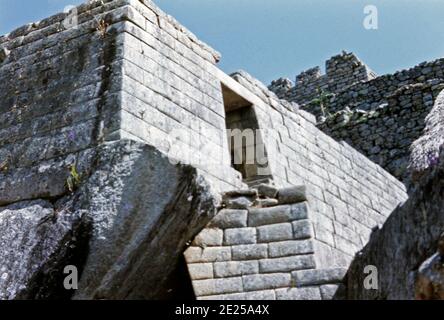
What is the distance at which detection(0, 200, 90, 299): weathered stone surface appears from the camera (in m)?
4.91

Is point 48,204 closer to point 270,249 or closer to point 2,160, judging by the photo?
point 2,160

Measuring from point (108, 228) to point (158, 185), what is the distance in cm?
51

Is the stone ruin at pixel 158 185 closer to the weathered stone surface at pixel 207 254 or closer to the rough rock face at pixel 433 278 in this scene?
the weathered stone surface at pixel 207 254

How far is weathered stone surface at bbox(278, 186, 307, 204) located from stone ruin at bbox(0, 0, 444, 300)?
→ 0.01m

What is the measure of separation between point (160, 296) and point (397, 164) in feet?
22.1

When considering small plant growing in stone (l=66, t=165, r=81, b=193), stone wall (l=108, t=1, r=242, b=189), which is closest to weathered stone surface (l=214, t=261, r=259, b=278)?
stone wall (l=108, t=1, r=242, b=189)

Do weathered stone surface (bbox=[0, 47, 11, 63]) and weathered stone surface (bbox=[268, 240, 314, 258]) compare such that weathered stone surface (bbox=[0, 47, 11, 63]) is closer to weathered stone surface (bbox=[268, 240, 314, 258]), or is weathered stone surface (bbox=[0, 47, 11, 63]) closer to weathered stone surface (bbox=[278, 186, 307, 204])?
weathered stone surface (bbox=[278, 186, 307, 204])

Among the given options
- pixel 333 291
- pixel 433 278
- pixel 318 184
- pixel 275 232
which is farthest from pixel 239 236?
pixel 433 278

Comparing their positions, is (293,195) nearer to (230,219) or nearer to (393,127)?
(230,219)

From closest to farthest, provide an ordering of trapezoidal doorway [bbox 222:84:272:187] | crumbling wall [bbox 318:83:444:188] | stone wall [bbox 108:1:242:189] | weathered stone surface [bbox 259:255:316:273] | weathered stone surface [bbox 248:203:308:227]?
1. weathered stone surface [bbox 259:255:316:273]
2. weathered stone surface [bbox 248:203:308:227]
3. stone wall [bbox 108:1:242:189]
4. trapezoidal doorway [bbox 222:84:272:187]
5. crumbling wall [bbox 318:83:444:188]

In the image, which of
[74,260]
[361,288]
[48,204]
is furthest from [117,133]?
[361,288]

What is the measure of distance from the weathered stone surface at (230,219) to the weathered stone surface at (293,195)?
14.1 inches

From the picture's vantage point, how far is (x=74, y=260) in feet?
16.1

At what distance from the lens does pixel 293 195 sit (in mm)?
5879
